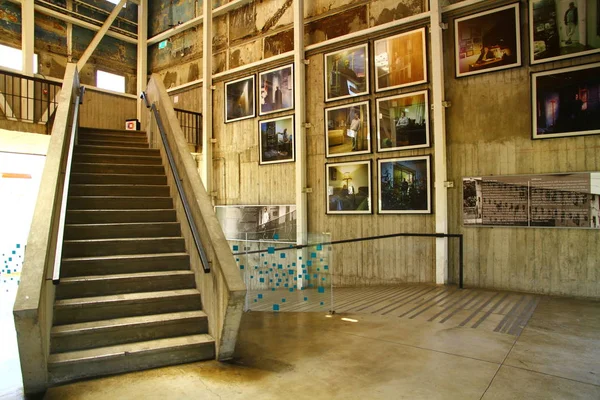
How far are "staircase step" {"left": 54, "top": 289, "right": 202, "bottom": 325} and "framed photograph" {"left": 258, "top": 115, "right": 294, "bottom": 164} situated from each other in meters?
5.90

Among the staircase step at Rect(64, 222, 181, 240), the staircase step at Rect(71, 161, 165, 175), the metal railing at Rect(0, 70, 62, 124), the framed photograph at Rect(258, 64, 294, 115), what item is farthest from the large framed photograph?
the metal railing at Rect(0, 70, 62, 124)

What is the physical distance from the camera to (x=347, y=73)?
841 cm

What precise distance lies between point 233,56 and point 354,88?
409 cm

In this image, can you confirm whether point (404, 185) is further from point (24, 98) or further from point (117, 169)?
point (24, 98)

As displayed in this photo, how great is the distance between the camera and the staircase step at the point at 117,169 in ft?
17.9

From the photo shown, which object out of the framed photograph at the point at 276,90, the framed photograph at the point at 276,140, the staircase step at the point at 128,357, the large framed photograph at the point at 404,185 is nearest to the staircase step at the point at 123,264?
the staircase step at the point at 128,357

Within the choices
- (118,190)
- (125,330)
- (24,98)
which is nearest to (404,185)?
(118,190)

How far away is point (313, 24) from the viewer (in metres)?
9.05

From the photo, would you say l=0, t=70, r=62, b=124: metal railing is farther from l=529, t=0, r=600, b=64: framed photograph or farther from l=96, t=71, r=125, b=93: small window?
l=529, t=0, r=600, b=64: framed photograph

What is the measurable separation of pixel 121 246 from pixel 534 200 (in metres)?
6.01

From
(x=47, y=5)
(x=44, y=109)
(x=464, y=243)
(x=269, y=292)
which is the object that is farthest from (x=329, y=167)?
(x=47, y=5)

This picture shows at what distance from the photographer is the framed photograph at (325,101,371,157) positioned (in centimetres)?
811

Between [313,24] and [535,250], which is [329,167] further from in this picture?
[535,250]

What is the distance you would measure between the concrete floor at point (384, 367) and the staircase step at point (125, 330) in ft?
1.17
